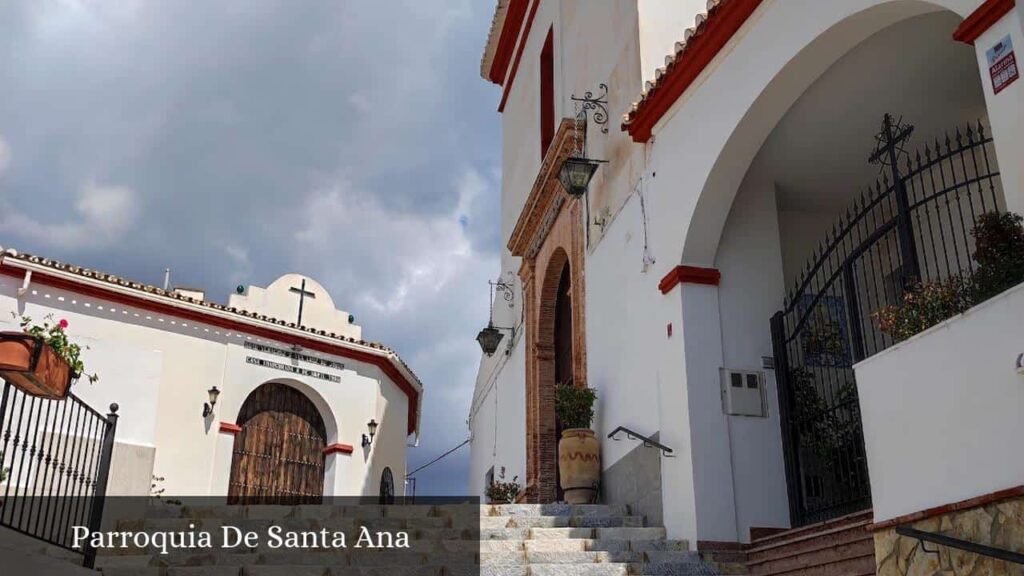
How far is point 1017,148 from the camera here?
4.77 meters

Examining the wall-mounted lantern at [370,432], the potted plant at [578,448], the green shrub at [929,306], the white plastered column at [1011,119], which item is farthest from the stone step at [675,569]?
the wall-mounted lantern at [370,432]

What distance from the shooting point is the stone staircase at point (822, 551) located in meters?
5.96

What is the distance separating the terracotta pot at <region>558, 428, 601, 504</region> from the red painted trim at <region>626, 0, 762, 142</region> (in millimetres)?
3184

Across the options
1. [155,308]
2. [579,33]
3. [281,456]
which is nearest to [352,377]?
[281,456]

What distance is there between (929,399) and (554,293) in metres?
9.56

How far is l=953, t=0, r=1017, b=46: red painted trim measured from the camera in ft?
16.2

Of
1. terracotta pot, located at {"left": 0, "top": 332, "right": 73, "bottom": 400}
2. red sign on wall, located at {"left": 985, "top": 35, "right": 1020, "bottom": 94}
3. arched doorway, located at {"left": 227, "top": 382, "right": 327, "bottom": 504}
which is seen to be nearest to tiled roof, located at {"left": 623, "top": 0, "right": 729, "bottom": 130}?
red sign on wall, located at {"left": 985, "top": 35, "right": 1020, "bottom": 94}

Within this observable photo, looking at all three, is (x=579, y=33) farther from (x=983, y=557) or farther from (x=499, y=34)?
(x=983, y=557)

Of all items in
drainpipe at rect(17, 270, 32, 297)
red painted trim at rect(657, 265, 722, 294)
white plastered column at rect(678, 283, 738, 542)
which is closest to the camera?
white plastered column at rect(678, 283, 738, 542)

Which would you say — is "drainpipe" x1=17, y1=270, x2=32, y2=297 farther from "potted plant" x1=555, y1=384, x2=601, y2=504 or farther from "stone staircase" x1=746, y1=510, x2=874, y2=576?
"stone staircase" x1=746, y1=510, x2=874, y2=576

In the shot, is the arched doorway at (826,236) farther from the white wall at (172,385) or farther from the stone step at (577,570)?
the white wall at (172,385)

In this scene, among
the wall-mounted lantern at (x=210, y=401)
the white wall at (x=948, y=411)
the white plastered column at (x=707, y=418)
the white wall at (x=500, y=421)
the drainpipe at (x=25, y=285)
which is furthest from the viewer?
the white wall at (x=500, y=421)

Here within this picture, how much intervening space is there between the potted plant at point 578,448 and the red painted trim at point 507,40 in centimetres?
986

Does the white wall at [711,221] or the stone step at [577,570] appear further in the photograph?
the white wall at [711,221]
